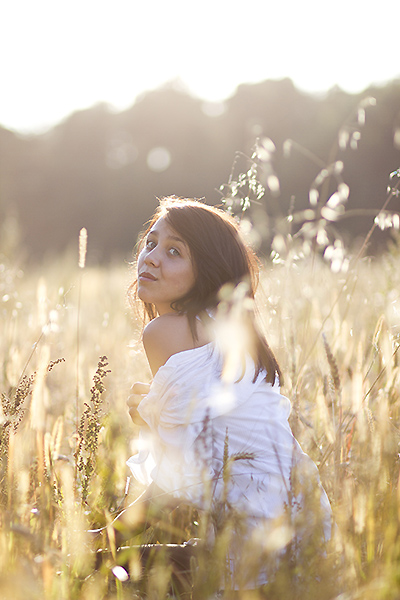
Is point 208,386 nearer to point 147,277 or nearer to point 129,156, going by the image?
point 147,277

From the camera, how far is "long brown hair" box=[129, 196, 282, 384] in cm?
176

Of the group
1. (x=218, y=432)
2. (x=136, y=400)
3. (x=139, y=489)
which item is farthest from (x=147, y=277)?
(x=139, y=489)

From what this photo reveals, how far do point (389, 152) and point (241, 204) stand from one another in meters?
12.2

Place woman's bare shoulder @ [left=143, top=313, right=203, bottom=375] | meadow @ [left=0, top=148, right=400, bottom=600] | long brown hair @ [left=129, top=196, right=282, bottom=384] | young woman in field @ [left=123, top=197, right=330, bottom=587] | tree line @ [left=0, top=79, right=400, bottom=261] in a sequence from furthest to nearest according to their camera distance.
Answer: tree line @ [left=0, top=79, right=400, bottom=261], long brown hair @ [left=129, top=196, right=282, bottom=384], woman's bare shoulder @ [left=143, top=313, right=203, bottom=375], young woman in field @ [left=123, top=197, right=330, bottom=587], meadow @ [left=0, top=148, right=400, bottom=600]

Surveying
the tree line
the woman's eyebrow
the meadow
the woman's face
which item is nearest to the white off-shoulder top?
the meadow

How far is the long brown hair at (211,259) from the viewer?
69.4 inches

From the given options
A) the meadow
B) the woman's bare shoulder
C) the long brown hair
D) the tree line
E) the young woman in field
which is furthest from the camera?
the tree line

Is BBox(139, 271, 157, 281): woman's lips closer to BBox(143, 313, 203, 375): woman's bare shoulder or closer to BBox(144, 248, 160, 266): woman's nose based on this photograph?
BBox(144, 248, 160, 266): woman's nose

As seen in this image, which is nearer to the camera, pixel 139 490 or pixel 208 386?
pixel 208 386

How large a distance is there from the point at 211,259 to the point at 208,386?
0.50 m

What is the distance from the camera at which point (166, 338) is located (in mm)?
1617

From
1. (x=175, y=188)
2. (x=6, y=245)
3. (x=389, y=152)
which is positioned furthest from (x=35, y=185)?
(x=6, y=245)

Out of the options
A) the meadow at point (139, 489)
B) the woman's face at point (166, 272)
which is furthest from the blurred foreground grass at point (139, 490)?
the woman's face at point (166, 272)

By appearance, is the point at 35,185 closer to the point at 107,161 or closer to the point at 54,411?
the point at 107,161
